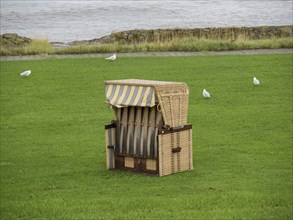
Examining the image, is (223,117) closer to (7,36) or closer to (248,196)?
(248,196)

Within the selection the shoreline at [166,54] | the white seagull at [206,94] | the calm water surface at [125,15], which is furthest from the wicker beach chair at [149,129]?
the calm water surface at [125,15]

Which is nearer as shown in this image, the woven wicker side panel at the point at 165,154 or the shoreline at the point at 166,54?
the woven wicker side panel at the point at 165,154

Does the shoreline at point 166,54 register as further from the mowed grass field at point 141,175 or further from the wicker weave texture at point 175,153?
the wicker weave texture at point 175,153

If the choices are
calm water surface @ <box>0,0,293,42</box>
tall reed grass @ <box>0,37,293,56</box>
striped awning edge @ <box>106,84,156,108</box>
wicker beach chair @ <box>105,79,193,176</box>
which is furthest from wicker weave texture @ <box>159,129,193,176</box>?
calm water surface @ <box>0,0,293,42</box>

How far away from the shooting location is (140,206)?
39.7 ft

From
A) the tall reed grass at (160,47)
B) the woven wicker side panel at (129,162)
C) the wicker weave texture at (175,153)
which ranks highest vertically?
the wicker weave texture at (175,153)

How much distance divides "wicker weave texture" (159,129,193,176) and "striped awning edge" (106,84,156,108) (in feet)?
2.00

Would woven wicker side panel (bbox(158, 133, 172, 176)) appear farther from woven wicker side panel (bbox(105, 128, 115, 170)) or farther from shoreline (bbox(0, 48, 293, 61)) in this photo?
shoreline (bbox(0, 48, 293, 61))

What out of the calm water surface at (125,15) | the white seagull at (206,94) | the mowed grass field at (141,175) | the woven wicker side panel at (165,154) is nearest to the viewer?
the mowed grass field at (141,175)

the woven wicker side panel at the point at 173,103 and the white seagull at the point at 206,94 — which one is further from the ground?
the woven wicker side panel at the point at 173,103

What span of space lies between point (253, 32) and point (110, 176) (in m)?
23.1

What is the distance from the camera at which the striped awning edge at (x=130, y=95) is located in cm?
1391

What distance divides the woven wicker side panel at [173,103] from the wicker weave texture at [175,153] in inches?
8.1

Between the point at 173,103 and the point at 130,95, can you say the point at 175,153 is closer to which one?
the point at 173,103
